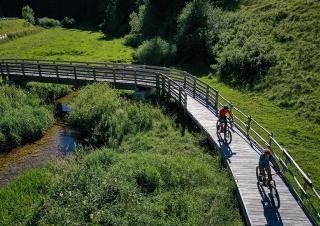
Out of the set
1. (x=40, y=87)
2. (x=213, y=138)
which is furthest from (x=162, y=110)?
(x=40, y=87)

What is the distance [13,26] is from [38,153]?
62.0m

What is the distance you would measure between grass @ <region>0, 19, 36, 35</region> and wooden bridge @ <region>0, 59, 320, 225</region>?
1590 inches

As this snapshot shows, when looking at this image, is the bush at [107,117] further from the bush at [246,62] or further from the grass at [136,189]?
the bush at [246,62]

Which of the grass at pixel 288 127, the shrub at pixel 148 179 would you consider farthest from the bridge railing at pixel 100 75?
the shrub at pixel 148 179

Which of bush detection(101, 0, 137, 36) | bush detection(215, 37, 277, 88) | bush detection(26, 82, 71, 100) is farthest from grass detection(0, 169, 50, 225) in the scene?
bush detection(101, 0, 137, 36)

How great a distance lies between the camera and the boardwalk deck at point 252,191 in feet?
38.9

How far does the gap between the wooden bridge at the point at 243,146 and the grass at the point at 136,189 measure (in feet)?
2.34

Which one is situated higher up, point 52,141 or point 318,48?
point 318,48

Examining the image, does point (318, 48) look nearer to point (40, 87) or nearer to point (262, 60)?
point (262, 60)

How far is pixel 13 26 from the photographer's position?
72938mm

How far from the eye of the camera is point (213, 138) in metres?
18.0

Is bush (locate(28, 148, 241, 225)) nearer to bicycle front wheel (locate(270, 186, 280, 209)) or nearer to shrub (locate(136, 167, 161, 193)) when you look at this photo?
shrub (locate(136, 167, 161, 193))

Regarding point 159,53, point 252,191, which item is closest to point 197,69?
point 159,53

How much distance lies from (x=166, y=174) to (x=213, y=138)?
13.6ft
